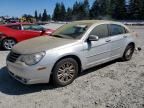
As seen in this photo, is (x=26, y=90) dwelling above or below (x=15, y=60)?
below

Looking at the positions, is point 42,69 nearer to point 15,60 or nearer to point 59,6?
point 15,60

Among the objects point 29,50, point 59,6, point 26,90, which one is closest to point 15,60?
point 29,50

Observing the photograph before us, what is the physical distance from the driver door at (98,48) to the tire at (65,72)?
0.52 m

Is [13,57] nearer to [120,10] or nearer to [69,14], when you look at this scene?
[120,10]

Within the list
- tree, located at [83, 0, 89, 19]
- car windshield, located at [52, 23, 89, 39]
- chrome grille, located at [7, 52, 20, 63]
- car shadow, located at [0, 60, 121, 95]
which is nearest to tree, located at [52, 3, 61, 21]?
tree, located at [83, 0, 89, 19]

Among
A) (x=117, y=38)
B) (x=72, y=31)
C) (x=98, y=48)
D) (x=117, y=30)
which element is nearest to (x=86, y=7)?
(x=117, y=30)

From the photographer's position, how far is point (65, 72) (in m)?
5.72

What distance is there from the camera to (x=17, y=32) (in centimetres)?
1134

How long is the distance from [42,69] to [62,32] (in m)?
1.94

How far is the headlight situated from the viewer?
5.23 m

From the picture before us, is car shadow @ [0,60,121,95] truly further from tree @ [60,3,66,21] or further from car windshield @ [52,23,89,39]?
tree @ [60,3,66,21]

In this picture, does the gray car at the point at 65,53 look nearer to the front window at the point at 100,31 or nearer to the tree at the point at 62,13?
the front window at the point at 100,31

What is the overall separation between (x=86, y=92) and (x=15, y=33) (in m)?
6.88

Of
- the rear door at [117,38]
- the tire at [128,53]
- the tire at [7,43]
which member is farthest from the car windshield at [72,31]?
the tire at [7,43]
